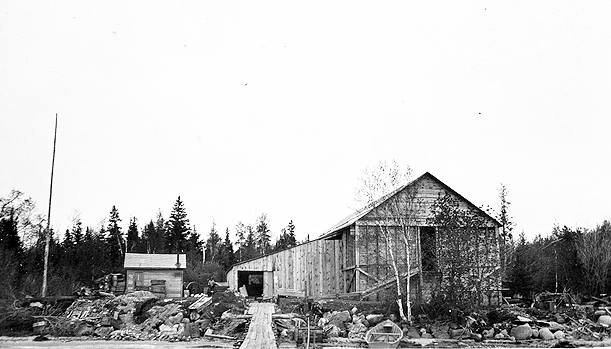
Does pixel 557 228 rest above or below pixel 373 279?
above

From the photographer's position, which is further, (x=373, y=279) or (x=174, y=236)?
(x=174, y=236)

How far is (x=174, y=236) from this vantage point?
93.1m

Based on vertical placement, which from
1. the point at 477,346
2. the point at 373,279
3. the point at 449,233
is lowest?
the point at 477,346

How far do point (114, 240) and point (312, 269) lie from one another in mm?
53106

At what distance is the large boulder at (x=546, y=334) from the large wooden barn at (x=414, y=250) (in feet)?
12.9

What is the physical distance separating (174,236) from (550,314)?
219 ft

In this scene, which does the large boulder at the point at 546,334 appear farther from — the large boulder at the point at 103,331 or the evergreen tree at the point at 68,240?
the evergreen tree at the point at 68,240

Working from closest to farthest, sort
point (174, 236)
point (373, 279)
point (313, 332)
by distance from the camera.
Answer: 1. point (313, 332)
2. point (373, 279)
3. point (174, 236)

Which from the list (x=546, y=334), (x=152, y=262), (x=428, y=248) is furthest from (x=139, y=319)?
(x=546, y=334)

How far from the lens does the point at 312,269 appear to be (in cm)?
4434

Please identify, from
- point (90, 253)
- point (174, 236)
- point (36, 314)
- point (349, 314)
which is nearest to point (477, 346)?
Answer: point (349, 314)

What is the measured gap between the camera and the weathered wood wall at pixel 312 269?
144 feet

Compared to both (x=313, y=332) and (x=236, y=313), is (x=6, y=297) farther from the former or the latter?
(x=313, y=332)

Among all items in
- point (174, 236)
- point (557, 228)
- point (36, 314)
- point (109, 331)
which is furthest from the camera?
point (174, 236)
